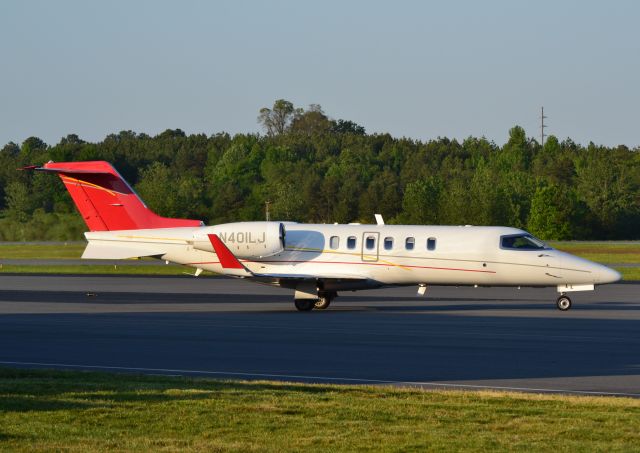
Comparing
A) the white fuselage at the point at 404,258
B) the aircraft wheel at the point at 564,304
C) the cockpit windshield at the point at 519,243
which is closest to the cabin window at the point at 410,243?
the white fuselage at the point at 404,258

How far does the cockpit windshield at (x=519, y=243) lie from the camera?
1319 inches

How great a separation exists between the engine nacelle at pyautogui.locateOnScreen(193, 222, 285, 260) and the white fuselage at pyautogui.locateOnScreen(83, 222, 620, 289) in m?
0.04

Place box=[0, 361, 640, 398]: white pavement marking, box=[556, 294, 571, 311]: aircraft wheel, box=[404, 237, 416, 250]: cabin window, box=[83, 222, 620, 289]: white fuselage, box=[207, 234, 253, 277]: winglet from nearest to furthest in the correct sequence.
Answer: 1. box=[0, 361, 640, 398]: white pavement marking
2. box=[207, 234, 253, 277]: winglet
3. box=[556, 294, 571, 311]: aircraft wheel
4. box=[83, 222, 620, 289]: white fuselage
5. box=[404, 237, 416, 250]: cabin window

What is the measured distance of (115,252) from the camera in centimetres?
3594

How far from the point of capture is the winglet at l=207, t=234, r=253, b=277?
32.7m

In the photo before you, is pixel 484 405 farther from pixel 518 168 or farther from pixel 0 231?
pixel 518 168

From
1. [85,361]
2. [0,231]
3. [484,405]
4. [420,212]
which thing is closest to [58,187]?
[0,231]

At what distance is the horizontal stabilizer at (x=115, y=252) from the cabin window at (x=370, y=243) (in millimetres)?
6507

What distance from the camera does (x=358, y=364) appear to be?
1962 cm

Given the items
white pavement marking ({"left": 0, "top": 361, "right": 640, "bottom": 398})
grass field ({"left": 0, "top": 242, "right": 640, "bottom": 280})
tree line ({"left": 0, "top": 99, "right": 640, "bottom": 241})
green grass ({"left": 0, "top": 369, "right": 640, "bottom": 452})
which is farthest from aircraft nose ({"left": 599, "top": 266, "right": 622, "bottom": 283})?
tree line ({"left": 0, "top": 99, "right": 640, "bottom": 241})

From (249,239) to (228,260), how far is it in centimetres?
172

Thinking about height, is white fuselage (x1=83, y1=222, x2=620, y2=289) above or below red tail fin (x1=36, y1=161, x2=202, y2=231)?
below

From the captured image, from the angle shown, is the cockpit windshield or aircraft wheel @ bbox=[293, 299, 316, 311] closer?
the cockpit windshield

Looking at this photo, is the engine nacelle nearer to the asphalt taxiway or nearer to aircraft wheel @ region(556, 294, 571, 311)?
the asphalt taxiway
